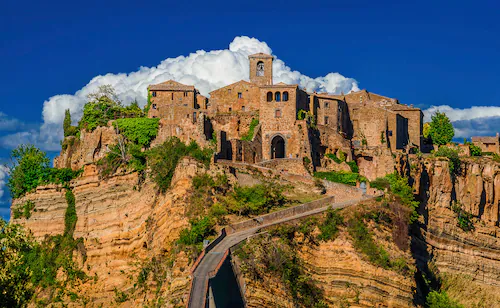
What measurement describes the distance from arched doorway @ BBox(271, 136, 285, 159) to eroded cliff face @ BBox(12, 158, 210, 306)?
36.8 ft

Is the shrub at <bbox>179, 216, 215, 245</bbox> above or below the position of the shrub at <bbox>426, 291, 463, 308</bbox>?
above

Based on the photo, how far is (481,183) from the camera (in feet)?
232

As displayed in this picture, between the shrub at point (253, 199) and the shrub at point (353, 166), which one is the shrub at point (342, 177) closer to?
the shrub at point (353, 166)

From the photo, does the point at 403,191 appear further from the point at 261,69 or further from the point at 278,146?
the point at 261,69

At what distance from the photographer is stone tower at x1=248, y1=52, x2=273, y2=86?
7106cm

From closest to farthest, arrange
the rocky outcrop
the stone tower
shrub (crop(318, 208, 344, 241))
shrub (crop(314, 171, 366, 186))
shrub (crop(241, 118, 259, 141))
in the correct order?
shrub (crop(318, 208, 344, 241)) → shrub (crop(314, 171, 366, 186)) → shrub (crop(241, 118, 259, 141)) → the rocky outcrop → the stone tower

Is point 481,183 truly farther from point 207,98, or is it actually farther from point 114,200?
point 114,200

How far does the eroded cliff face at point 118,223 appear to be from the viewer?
175 ft

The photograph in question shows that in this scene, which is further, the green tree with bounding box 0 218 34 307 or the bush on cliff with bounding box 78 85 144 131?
the bush on cliff with bounding box 78 85 144 131

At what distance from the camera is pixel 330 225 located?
51.2 m

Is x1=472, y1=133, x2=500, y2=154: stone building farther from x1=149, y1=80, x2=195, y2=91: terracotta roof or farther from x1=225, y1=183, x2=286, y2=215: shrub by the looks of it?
x1=225, y1=183, x2=286, y2=215: shrub

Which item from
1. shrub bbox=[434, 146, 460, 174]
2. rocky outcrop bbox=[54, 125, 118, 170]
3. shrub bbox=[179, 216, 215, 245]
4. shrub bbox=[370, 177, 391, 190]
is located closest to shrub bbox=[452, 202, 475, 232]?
shrub bbox=[434, 146, 460, 174]

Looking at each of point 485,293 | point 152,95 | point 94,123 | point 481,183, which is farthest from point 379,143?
point 94,123

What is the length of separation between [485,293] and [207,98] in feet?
97.4
